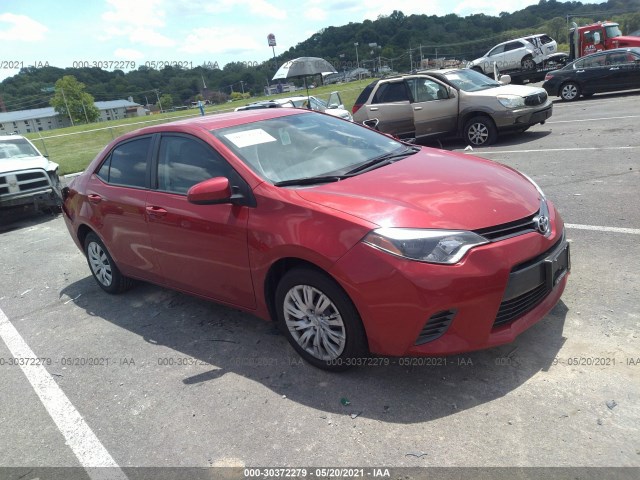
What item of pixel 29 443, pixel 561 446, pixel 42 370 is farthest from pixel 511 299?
pixel 42 370

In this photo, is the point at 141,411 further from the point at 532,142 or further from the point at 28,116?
the point at 28,116

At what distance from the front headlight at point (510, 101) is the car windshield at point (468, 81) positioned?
74cm

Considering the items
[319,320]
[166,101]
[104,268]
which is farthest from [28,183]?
[166,101]

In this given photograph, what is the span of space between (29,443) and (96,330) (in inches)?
60.9

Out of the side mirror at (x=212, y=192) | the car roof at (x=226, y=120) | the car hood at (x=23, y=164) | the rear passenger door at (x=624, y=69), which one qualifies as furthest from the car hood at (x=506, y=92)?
the car hood at (x=23, y=164)

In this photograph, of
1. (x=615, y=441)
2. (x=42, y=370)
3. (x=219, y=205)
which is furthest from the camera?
(x=42, y=370)

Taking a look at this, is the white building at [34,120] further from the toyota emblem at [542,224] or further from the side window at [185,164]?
the toyota emblem at [542,224]

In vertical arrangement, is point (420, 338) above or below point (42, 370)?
above

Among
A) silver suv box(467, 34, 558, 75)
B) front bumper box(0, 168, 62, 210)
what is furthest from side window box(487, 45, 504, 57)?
front bumper box(0, 168, 62, 210)

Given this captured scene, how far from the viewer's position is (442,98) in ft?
35.5

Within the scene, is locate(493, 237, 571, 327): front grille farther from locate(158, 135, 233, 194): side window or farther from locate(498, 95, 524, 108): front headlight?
locate(498, 95, 524, 108): front headlight

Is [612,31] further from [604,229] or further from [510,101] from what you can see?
[604,229]

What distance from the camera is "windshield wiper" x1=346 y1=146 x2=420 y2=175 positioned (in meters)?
3.66

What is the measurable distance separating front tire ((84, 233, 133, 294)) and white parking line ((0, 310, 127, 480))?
3.24ft
